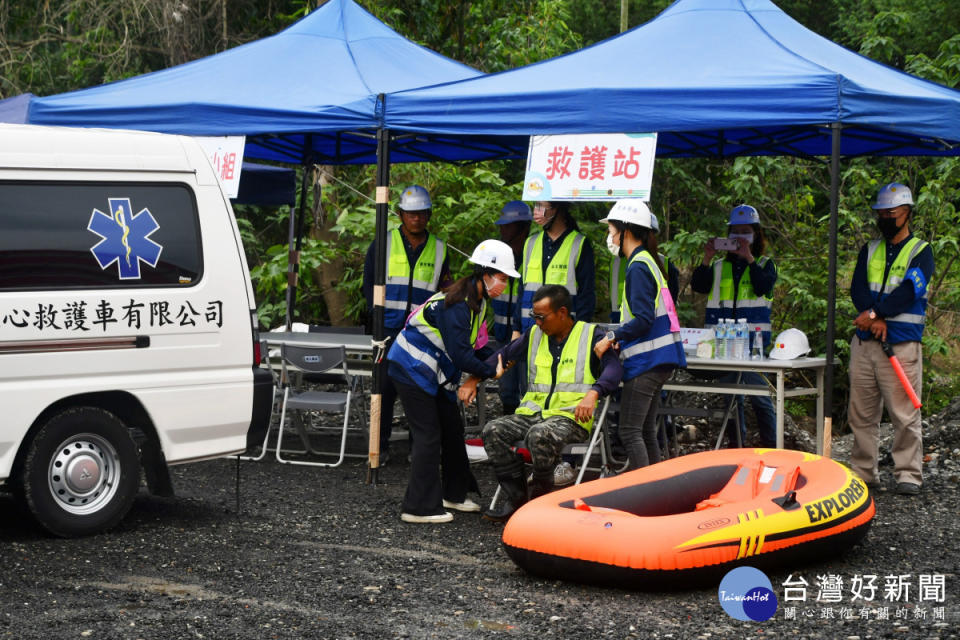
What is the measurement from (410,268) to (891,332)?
3306 millimetres

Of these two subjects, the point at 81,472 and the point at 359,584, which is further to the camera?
the point at 81,472

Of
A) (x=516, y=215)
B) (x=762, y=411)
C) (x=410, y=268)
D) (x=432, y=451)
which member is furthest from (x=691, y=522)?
(x=516, y=215)

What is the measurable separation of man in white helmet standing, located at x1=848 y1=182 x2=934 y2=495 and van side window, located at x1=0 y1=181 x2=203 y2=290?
4.25 meters

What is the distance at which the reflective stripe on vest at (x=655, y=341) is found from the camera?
6.61 metres

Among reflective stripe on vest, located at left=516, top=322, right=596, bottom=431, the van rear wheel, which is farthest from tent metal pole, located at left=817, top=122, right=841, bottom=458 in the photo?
the van rear wheel

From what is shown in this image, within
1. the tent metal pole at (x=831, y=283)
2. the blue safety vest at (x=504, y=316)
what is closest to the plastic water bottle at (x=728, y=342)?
the tent metal pole at (x=831, y=283)

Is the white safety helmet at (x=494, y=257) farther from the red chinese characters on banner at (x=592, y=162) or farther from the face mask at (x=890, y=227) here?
the face mask at (x=890, y=227)

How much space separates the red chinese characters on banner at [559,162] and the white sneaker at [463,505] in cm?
200

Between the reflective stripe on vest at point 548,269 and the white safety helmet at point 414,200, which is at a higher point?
the white safety helmet at point 414,200

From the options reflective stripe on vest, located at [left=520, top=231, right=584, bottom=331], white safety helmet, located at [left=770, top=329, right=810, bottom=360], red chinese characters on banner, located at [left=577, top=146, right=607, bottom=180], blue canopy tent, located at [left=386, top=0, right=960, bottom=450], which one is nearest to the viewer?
blue canopy tent, located at [left=386, top=0, right=960, bottom=450]

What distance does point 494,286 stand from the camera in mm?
6371

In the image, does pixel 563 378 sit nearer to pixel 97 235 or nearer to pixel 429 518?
pixel 429 518

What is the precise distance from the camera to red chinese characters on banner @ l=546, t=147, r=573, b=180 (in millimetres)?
7016

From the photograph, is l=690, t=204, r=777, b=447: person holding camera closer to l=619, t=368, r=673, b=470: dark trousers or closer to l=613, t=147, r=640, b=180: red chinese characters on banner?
l=613, t=147, r=640, b=180: red chinese characters on banner
